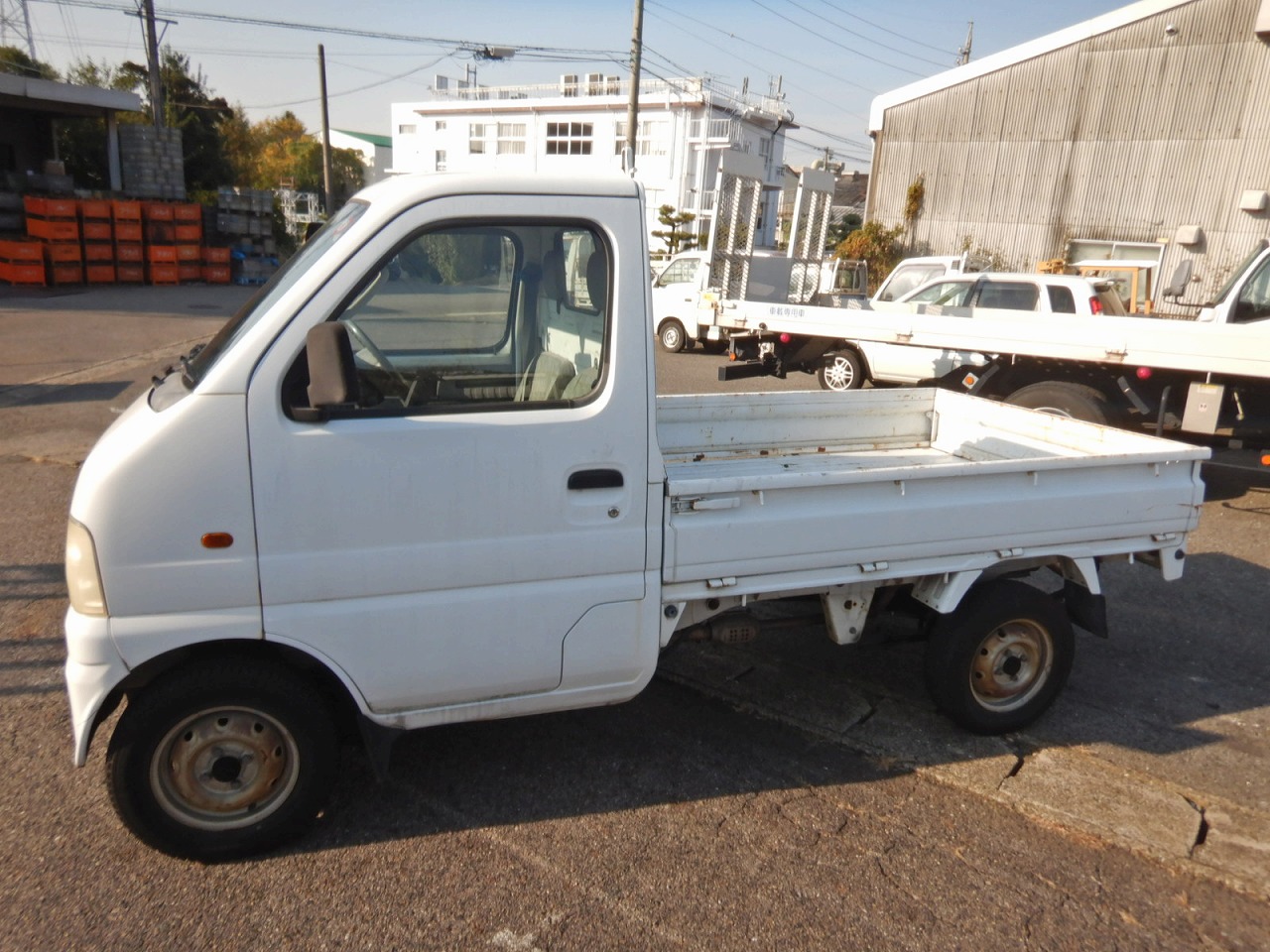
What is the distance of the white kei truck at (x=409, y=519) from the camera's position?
3.02 meters

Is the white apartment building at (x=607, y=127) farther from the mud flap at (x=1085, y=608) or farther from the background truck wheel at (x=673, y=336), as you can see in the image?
the mud flap at (x=1085, y=608)

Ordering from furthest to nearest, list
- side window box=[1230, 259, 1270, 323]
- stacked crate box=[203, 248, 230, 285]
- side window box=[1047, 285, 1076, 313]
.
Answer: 1. stacked crate box=[203, 248, 230, 285]
2. side window box=[1047, 285, 1076, 313]
3. side window box=[1230, 259, 1270, 323]

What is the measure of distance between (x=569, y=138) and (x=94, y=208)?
96.9 feet

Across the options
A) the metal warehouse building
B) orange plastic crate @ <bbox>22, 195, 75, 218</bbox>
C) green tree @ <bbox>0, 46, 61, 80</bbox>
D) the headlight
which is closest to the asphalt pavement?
the headlight

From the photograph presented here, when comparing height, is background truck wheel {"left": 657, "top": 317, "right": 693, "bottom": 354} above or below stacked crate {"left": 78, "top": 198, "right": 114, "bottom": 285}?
below

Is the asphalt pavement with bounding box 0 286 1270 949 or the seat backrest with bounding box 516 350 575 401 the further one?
the seat backrest with bounding box 516 350 575 401

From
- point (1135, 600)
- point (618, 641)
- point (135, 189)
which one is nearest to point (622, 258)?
point (618, 641)

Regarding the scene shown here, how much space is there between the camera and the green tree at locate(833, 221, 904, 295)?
25562mm

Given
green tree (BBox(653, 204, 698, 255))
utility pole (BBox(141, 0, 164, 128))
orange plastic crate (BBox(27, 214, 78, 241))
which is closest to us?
orange plastic crate (BBox(27, 214, 78, 241))

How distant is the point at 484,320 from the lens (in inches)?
135

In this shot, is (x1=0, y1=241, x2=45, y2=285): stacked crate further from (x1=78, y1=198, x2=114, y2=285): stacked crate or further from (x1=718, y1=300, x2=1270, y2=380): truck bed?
(x1=718, y1=300, x2=1270, y2=380): truck bed

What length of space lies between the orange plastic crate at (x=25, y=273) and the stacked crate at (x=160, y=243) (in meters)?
2.54

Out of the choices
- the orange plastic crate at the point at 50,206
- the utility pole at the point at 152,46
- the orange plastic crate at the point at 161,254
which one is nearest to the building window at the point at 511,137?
the utility pole at the point at 152,46

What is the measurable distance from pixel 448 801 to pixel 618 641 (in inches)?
37.2
